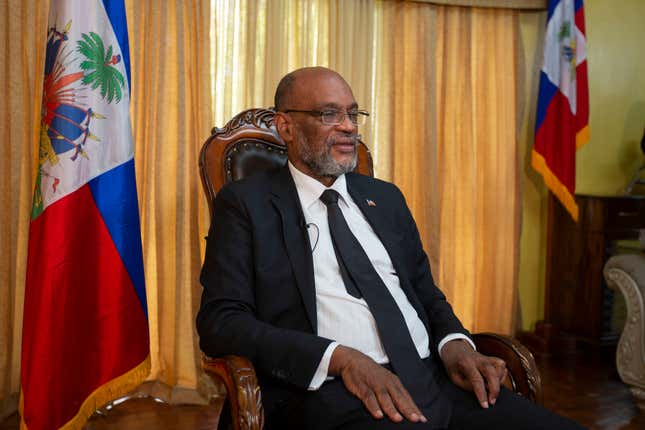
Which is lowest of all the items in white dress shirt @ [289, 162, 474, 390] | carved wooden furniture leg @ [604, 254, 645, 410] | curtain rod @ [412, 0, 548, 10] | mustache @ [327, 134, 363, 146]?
carved wooden furniture leg @ [604, 254, 645, 410]

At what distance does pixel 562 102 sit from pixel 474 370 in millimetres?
2924

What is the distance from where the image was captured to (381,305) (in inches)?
72.5

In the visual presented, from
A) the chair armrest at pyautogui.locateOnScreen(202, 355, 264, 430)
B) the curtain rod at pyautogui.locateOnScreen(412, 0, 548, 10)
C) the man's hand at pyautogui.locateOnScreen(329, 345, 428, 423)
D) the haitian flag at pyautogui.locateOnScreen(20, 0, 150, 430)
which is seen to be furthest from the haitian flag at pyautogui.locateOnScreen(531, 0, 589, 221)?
the chair armrest at pyautogui.locateOnScreen(202, 355, 264, 430)

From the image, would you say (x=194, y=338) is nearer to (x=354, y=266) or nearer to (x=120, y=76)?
(x=120, y=76)

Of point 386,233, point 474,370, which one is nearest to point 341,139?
point 386,233

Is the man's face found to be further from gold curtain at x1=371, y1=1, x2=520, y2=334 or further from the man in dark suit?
gold curtain at x1=371, y1=1, x2=520, y2=334

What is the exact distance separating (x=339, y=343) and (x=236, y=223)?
1.58 feet

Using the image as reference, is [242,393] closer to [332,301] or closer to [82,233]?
[332,301]

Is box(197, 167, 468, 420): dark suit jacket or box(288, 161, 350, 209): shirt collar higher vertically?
box(288, 161, 350, 209): shirt collar

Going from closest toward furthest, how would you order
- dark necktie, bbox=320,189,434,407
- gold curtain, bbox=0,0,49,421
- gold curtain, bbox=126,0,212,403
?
dark necktie, bbox=320,189,434,407
gold curtain, bbox=0,0,49,421
gold curtain, bbox=126,0,212,403

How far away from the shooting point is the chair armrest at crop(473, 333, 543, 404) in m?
1.80

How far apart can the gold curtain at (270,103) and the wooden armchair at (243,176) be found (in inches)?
41.2

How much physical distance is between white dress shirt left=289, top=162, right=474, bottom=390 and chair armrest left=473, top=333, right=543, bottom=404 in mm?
109

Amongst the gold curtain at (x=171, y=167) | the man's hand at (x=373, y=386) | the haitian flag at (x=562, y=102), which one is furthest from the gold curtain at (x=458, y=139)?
the man's hand at (x=373, y=386)
